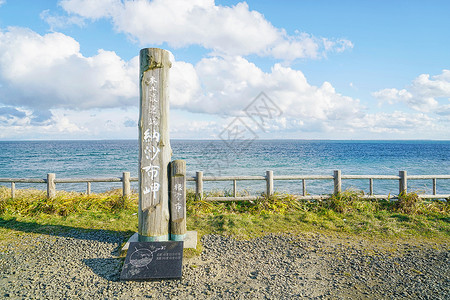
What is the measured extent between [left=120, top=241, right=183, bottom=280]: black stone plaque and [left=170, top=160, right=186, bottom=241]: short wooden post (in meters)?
0.49

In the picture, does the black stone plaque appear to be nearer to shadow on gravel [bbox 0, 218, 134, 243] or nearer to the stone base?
the stone base

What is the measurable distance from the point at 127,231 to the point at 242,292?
312cm

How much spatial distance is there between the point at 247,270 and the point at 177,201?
5.23 feet

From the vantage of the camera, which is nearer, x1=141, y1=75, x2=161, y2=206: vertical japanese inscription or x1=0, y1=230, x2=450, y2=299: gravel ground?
x1=0, y1=230, x2=450, y2=299: gravel ground

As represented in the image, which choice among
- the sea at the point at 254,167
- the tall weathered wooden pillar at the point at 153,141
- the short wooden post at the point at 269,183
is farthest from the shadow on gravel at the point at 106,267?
the sea at the point at 254,167

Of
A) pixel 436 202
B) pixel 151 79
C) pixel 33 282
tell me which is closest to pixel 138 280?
pixel 33 282

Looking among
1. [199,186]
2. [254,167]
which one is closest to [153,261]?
[199,186]

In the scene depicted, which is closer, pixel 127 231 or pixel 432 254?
pixel 432 254

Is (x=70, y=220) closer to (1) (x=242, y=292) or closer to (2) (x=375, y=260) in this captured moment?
(1) (x=242, y=292)

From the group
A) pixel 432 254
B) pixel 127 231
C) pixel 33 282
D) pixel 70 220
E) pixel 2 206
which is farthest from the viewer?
pixel 2 206

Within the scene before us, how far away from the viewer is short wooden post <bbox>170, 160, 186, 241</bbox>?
4484 millimetres

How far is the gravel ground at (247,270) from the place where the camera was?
328 centimetres

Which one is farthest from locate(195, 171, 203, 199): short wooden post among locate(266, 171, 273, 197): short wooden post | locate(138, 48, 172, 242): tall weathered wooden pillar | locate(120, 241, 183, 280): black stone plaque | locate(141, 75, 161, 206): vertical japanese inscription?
locate(120, 241, 183, 280): black stone plaque

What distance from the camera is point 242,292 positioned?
10.8 feet
